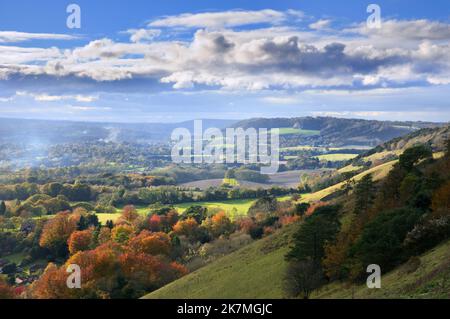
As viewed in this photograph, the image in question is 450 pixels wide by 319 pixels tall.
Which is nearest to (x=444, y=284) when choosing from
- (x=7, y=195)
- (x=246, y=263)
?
(x=246, y=263)

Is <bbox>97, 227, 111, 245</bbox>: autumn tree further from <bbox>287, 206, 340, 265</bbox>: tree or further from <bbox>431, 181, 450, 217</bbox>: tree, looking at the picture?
<bbox>431, 181, 450, 217</bbox>: tree

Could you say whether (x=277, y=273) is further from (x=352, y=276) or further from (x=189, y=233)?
(x=189, y=233)

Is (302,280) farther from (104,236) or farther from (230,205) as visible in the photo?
(230,205)

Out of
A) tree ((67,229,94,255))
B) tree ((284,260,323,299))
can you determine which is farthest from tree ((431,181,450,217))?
tree ((67,229,94,255))

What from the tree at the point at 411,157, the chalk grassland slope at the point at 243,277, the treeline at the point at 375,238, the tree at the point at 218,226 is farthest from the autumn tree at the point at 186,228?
the treeline at the point at 375,238

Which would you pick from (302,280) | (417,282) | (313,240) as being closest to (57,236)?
(313,240)

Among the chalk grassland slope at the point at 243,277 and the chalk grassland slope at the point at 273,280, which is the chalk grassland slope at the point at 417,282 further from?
the chalk grassland slope at the point at 243,277
